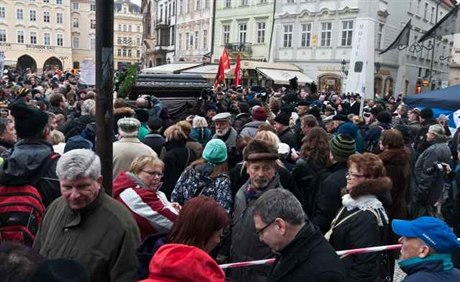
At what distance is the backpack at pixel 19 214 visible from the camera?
9.56ft

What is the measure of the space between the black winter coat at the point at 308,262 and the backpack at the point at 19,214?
1629 millimetres

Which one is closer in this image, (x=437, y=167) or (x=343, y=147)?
(x=343, y=147)

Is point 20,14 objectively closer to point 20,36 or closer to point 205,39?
point 20,36

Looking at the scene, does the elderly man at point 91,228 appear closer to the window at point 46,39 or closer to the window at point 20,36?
the window at point 20,36

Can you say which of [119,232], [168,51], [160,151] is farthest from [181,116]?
[168,51]

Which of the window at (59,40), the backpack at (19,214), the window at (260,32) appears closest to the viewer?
the backpack at (19,214)

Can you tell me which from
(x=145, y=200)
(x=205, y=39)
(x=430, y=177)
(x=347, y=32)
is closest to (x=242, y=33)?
(x=205, y=39)

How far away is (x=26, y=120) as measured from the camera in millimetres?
3270

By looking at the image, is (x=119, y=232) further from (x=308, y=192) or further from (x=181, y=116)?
(x=181, y=116)

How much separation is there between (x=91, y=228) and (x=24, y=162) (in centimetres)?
86

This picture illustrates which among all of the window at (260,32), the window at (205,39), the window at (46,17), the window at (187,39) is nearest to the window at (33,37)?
the window at (46,17)

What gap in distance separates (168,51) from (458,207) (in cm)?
4978

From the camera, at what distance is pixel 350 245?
3.26 meters

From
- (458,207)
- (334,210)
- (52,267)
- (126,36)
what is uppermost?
(126,36)
